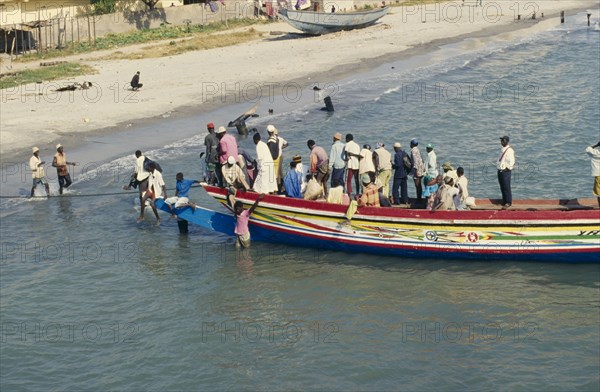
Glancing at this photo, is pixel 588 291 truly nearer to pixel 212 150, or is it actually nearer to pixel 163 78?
pixel 212 150

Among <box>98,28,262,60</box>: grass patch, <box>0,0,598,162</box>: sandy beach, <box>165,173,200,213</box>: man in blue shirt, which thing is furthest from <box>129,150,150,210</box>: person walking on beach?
<box>98,28,262,60</box>: grass patch

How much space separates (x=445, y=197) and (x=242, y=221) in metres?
4.61

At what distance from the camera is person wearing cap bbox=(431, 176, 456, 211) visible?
63.7 ft

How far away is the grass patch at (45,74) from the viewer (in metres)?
37.2

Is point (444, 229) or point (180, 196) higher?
point (180, 196)

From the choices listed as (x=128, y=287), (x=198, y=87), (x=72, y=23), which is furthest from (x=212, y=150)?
(x=72, y=23)

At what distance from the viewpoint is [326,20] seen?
5169 cm

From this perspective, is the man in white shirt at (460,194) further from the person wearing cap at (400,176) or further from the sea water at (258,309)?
the person wearing cap at (400,176)

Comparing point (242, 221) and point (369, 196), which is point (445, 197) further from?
point (242, 221)

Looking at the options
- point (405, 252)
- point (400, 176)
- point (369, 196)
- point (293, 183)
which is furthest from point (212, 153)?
point (405, 252)

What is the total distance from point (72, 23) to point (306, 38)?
40.5 feet

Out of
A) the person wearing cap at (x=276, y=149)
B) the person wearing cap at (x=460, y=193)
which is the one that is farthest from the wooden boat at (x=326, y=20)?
the person wearing cap at (x=460, y=193)

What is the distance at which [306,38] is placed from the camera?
5072cm

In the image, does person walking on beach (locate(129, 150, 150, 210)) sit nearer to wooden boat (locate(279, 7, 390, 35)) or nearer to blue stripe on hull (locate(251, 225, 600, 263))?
blue stripe on hull (locate(251, 225, 600, 263))
